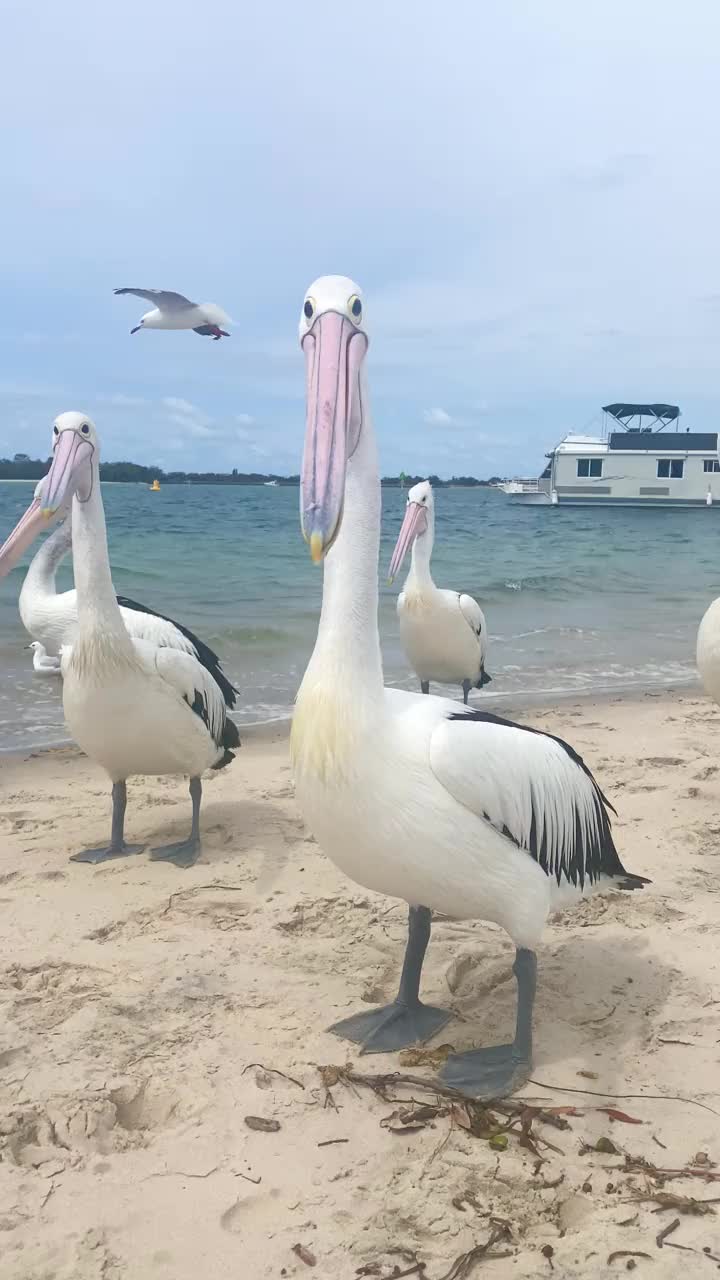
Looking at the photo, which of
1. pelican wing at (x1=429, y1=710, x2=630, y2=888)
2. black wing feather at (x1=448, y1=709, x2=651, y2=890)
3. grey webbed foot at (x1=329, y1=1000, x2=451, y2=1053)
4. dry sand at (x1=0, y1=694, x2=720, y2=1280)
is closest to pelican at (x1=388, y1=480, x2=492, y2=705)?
dry sand at (x1=0, y1=694, x2=720, y2=1280)

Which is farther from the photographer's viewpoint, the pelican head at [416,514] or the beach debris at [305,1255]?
the pelican head at [416,514]

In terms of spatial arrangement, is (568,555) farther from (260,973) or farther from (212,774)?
(260,973)

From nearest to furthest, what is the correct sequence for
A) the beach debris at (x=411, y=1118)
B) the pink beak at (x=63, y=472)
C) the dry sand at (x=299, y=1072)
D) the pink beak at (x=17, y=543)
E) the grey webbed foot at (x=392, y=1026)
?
the dry sand at (x=299, y=1072) < the beach debris at (x=411, y=1118) < the grey webbed foot at (x=392, y=1026) < the pink beak at (x=63, y=472) < the pink beak at (x=17, y=543)

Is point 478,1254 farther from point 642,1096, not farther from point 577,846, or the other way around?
point 577,846

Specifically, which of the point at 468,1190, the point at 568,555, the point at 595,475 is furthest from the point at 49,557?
the point at 595,475

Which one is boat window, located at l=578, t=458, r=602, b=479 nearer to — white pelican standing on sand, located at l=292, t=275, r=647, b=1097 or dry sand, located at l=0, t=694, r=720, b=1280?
dry sand, located at l=0, t=694, r=720, b=1280

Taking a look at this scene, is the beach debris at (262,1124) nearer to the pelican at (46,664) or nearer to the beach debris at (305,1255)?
the beach debris at (305,1255)

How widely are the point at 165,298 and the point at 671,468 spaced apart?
140 feet

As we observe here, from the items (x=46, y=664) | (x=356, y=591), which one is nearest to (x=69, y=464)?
(x=356, y=591)

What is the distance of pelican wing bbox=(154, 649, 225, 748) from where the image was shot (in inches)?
167

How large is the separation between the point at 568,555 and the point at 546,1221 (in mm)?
23549

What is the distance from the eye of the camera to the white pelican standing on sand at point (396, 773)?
2.31 meters

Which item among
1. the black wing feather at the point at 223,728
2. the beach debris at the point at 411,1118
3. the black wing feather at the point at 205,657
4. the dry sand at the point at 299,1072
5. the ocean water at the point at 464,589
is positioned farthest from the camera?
the ocean water at the point at 464,589

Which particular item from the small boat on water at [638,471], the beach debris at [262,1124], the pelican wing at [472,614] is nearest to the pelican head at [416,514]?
the pelican wing at [472,614]
